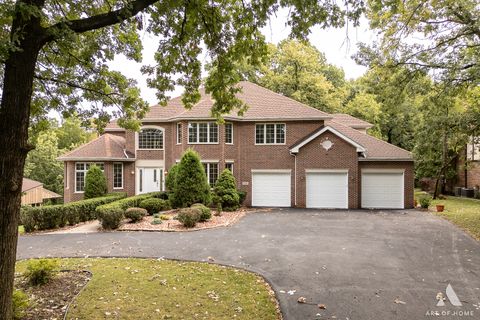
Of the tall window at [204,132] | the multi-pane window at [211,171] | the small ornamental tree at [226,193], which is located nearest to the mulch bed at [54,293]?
the small ornamental tree at [226,193]

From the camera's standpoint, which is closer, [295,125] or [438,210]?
[438,210]

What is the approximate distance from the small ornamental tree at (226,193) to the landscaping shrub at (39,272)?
37.6 ft

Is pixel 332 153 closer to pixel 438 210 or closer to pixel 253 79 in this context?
pixel 438 210

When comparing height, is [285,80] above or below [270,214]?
above

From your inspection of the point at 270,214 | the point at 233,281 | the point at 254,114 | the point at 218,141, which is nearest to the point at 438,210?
the point at 270,214

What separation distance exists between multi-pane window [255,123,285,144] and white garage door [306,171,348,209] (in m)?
3.07

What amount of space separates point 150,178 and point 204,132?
5.55m

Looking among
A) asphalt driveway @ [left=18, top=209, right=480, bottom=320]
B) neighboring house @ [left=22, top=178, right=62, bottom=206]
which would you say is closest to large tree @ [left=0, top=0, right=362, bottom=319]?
asphalt driveway @ [left=18, top=209, right=480, bottom=320]

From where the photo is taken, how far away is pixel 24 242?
11.7 m

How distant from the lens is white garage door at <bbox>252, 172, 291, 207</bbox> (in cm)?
2064

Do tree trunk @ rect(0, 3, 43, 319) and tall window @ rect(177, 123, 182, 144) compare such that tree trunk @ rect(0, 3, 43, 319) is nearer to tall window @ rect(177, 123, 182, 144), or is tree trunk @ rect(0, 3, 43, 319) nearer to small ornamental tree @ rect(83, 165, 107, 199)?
tall window @ rect(177, 123, 182, 144)

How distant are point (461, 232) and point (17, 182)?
46.5ft

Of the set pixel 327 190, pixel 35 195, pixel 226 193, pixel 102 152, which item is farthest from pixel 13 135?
pixel 35 195

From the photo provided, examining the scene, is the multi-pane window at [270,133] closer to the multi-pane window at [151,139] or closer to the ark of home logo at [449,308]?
the multi-pane window at [151,139]
